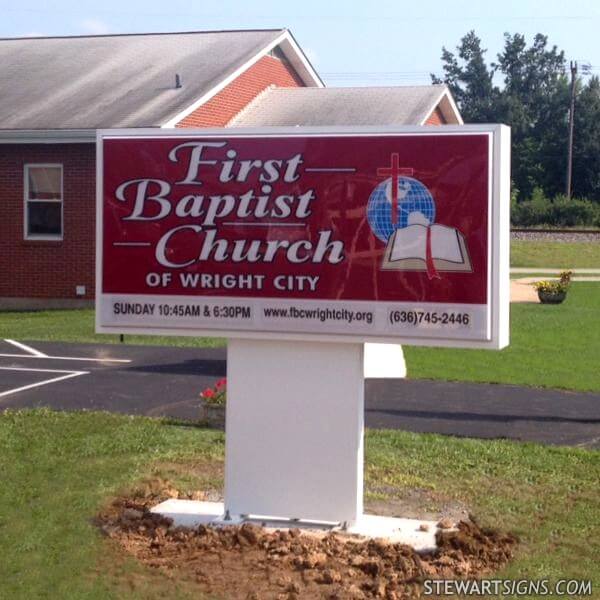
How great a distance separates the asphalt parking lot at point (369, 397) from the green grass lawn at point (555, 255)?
3141cm

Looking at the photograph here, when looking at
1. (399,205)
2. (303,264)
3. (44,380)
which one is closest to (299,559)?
(303,264)

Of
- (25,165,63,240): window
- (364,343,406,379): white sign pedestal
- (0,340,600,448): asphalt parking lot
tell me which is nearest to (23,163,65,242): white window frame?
(25,165,63,240): window

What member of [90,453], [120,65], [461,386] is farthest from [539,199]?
[90,453]

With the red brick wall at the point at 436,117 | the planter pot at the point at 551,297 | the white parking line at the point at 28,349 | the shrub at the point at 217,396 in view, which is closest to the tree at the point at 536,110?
the red brick wall at the point at 436,117

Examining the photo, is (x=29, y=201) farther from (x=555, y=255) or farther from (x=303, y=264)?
(x=555, y=255)

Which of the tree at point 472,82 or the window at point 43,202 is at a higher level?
the tree at point 472,82

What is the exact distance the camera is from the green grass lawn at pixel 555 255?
45562mm

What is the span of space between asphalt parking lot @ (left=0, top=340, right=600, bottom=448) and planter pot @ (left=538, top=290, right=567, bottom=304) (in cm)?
1266

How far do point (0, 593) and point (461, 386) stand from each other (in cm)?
765

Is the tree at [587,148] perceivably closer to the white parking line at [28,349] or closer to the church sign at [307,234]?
the white parking line at [28,349]

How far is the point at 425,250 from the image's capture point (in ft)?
22.7

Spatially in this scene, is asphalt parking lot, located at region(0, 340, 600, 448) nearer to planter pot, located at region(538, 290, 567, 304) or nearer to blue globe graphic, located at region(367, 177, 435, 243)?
blue globe graphic, located at region(367, 177, 435, 243)

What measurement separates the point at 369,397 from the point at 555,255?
122 feet

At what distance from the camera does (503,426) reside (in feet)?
35.5
